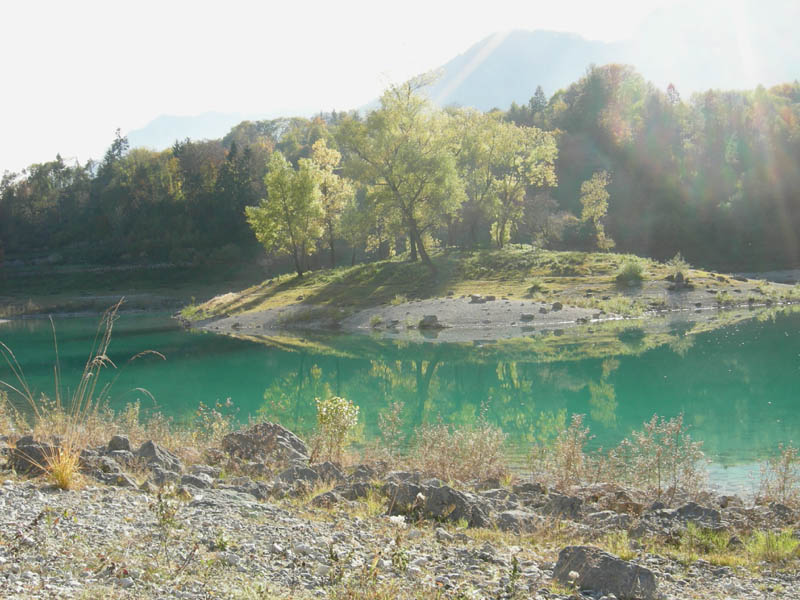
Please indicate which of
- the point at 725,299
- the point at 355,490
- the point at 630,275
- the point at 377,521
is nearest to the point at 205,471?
the point at 355,490

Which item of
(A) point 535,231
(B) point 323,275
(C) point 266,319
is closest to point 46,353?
(C) point 266,319

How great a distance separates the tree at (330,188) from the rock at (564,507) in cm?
5178

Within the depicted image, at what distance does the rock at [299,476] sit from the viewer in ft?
35.5

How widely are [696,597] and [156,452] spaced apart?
8.82m

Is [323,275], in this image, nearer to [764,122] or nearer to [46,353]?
[46,353]

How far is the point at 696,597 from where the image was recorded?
6695mm

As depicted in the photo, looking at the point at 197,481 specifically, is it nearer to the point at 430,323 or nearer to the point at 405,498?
the point at 405,498

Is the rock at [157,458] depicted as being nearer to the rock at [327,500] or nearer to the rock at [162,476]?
the rock at [162,476]

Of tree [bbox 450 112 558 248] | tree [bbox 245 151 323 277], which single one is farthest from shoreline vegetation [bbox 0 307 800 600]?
tree [bbox 450 112 558 248]

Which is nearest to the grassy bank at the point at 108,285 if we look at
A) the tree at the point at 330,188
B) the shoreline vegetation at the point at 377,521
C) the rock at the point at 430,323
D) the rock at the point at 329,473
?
the tree at the point at 330,188

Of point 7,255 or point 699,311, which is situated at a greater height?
point 7,255

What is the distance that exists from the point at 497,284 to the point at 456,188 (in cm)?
845

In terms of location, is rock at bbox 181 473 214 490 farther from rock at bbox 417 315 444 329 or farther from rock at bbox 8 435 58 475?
rock at bbox 417 315 444 329

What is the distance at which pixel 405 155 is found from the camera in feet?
162
